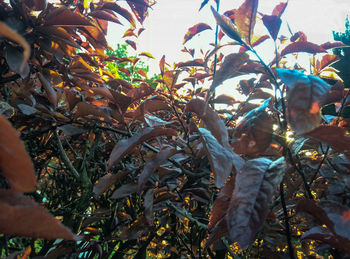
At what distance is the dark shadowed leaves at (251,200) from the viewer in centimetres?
46

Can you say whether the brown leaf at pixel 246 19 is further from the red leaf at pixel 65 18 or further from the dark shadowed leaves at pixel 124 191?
the dark shadowed leaves at pixel 124 191

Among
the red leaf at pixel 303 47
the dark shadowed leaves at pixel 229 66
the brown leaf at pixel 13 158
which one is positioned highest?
the red leaf at pixel 303 47

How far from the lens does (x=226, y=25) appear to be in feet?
2.34

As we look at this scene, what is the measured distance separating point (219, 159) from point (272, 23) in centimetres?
47

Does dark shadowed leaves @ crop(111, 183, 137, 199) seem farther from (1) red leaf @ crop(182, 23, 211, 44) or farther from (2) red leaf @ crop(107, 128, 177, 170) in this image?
(1) red leaf @ crop(182, 23, 211, 44)

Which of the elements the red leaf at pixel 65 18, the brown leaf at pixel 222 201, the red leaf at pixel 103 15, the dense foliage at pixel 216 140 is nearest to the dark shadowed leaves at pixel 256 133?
the dense foliage at pixel 216 140

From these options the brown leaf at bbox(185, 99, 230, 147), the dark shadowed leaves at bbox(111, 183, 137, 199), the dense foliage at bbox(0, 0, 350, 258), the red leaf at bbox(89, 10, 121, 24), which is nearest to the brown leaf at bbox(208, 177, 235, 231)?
the dense foliage at bbox(0, 0, 350, 258)

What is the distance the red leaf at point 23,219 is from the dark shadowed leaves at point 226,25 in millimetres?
630

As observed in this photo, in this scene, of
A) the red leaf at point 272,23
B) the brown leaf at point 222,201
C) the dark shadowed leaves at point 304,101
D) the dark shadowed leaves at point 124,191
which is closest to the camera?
the dark shadowed leaves at point 304,101

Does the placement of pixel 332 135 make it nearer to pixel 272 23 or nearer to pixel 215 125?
pixel 215 125

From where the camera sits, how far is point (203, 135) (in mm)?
699

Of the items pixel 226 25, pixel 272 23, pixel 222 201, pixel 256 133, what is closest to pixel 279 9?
pixel 272 23

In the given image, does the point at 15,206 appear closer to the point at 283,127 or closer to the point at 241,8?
the point at 283,127

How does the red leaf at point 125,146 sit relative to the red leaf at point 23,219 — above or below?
below
